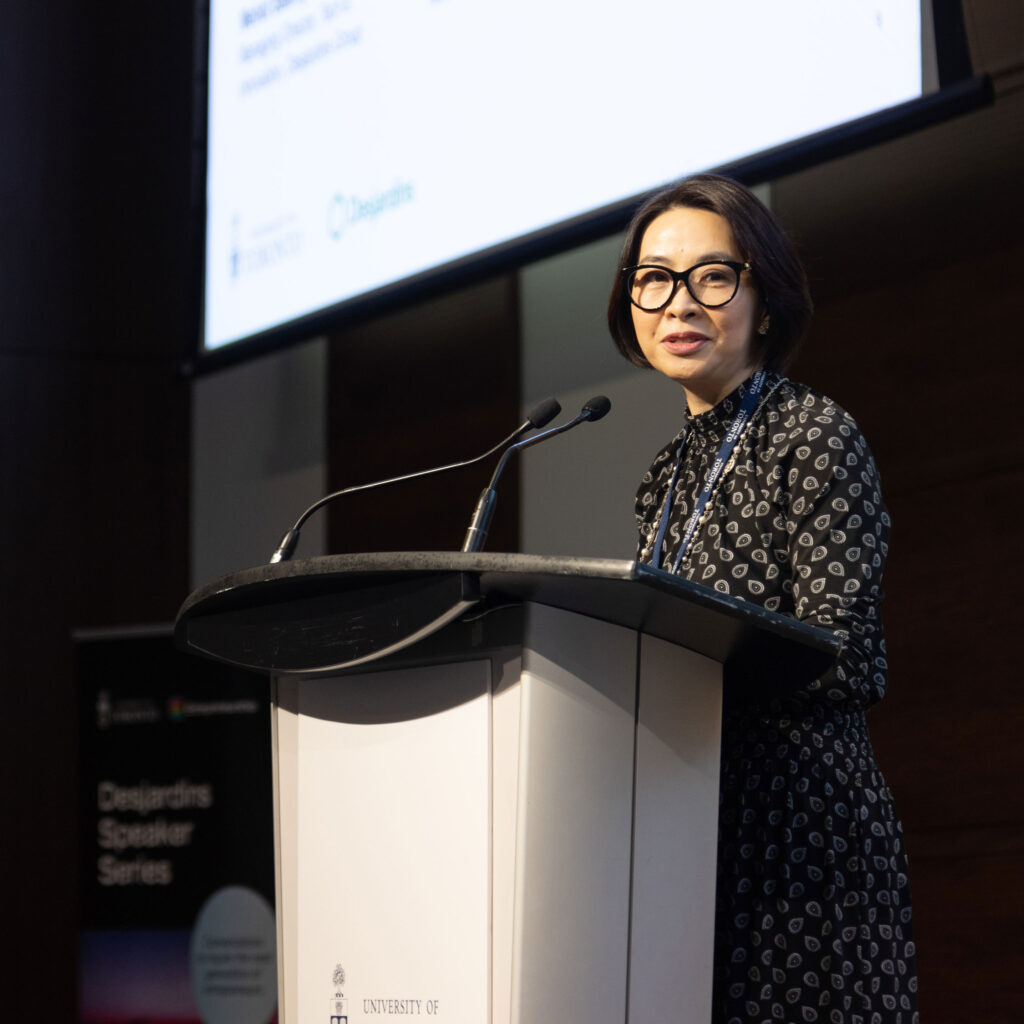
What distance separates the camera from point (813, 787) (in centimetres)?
135

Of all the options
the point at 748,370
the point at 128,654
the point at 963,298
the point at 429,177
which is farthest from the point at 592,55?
the point at 128,654

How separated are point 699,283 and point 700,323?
0.05 metres

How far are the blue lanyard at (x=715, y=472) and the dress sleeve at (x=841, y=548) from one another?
96mm

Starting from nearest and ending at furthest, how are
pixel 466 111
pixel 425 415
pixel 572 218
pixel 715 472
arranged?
pixel 715 472 → pixel 572 218 → pixel 466 111 → pixel 425 415

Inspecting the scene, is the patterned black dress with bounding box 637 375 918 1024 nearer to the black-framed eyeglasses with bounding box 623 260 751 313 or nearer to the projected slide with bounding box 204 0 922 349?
the black-framed eyeglasses with bounding box 623 260 751 313

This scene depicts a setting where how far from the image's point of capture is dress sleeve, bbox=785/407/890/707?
1.29 meters

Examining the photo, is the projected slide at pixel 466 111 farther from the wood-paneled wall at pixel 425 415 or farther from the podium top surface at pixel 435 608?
the podium top surface at pixel 435 608

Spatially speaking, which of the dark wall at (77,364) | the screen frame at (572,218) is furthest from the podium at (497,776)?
the dark wall at (77,364)

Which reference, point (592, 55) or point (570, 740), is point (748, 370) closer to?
point (570, 740)

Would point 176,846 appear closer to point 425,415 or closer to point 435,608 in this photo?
point 425,415

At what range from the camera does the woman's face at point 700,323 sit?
1.58 meters

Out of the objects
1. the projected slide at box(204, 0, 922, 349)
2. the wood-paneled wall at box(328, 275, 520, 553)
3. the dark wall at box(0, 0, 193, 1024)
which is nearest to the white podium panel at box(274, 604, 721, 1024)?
the projected slide at box(204, 0, 922, 349)

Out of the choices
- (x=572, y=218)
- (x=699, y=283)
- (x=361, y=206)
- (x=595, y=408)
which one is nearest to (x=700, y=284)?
(x=699, y=283)

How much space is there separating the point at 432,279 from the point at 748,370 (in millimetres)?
1781
